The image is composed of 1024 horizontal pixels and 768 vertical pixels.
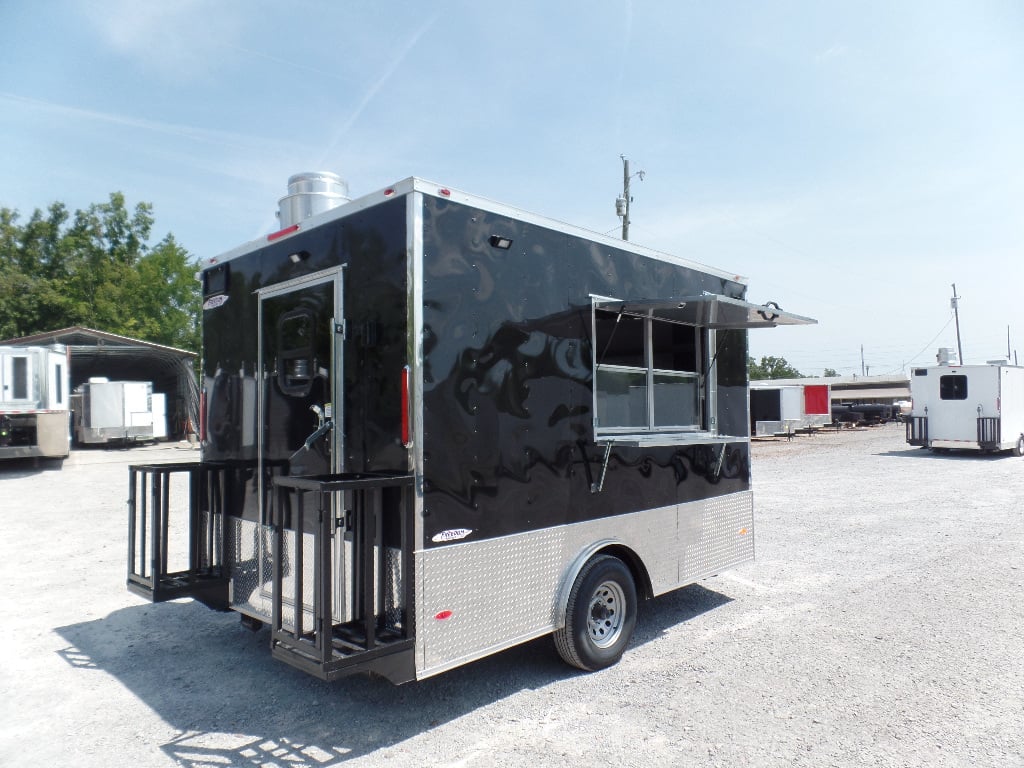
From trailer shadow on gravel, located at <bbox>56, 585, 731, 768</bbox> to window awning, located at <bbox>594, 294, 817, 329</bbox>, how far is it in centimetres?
222

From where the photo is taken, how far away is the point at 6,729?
366 cm

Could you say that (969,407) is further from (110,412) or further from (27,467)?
(110,412)

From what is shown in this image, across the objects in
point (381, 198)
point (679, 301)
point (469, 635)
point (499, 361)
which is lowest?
point (469, 635)

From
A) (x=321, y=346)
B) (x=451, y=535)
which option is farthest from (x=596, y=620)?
(x=321, y=346)

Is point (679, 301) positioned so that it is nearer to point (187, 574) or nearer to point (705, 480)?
point (705, 480)

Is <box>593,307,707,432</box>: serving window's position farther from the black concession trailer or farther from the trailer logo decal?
the trailer logo decal

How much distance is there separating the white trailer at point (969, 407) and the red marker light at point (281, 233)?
19235 mm

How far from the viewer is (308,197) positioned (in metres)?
4.59

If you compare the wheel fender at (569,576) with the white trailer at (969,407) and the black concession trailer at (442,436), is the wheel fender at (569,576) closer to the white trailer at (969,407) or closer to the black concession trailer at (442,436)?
→ the black concession trailer at (442,436)

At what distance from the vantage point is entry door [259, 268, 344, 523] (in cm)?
395

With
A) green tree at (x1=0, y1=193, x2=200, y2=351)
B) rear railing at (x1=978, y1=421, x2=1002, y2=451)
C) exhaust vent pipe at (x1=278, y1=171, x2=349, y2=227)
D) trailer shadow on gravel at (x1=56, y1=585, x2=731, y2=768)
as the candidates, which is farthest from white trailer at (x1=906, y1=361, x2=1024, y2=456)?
green tree at (x1=0, y1=193, x2=200, y2=351)

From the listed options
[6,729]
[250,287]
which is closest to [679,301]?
[250,287]

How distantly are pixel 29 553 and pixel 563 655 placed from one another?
6.46 meters

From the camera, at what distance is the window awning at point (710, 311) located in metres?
4.55
